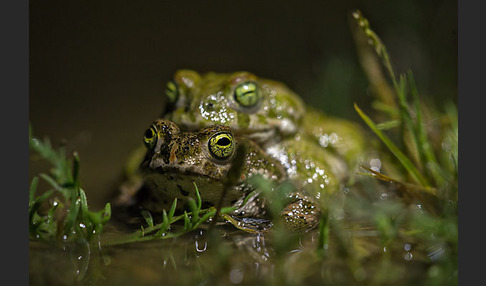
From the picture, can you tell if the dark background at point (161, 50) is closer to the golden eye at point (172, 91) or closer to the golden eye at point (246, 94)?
the golden eye at point (172, 91)

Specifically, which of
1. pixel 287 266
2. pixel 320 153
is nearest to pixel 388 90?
pixel 320 153

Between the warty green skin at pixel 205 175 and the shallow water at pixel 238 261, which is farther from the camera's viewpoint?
Answer: the warty green skin at pixel 205 175

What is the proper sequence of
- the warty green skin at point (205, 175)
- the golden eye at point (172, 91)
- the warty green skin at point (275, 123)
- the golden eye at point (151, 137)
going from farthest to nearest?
the golden eye at point (172, 91), the warty green skin at point (275, 123), the golden eye at point (151, 137), the warty green skin at point (205, 175)

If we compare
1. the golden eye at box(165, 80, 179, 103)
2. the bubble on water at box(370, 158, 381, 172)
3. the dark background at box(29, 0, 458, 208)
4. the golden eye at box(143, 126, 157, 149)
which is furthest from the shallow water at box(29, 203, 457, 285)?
the dark background at box(29, 0, 458, 208)

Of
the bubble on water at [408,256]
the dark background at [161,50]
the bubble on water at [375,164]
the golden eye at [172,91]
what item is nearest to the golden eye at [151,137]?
the golden eye at [172,91]

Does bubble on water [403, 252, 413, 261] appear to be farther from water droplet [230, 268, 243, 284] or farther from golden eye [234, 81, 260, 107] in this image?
golden eye [234, 81, 260, 107]

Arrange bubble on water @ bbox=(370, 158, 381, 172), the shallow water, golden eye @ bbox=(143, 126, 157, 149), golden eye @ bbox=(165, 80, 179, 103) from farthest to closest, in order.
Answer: bubble on water @ bbox=(370, 158, 381, 172)
golden eye @ bbox=(165, 80, 179, 103)
golden eye @ bbox=(143, 126, 157, 149)
the shallow water

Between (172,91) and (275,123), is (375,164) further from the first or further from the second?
(172,91)

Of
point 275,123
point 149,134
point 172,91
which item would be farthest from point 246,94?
point 149,134
